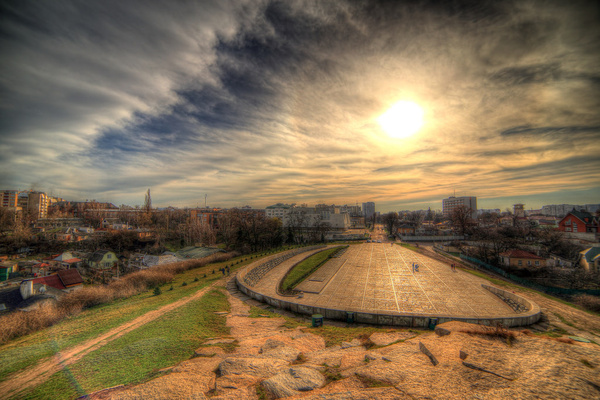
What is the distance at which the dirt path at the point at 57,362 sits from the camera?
725 centimetres

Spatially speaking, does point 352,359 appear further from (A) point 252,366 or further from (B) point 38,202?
(B) point 38,202

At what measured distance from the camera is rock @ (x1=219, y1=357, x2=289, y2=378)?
20.9 feet

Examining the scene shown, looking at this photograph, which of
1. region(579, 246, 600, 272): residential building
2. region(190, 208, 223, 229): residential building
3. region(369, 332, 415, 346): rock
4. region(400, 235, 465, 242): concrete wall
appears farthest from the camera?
region(190, 208, 223, 229): residential building

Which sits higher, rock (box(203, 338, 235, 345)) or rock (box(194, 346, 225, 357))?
rock (box(194, 346, 225, 357))

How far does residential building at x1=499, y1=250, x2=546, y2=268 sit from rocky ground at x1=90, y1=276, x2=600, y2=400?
30.9 m

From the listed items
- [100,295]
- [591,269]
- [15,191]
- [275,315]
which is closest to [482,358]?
[275,315]

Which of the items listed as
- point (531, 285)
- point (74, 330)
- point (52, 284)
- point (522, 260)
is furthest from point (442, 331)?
point (52, 284)

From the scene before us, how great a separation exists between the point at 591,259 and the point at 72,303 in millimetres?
51435

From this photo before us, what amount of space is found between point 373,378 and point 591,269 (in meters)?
38.2

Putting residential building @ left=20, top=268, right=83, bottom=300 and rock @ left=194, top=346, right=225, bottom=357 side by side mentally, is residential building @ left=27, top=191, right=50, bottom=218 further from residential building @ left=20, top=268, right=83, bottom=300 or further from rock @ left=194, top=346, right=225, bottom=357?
rock @ left=194, top=346, right=225, bottom=357

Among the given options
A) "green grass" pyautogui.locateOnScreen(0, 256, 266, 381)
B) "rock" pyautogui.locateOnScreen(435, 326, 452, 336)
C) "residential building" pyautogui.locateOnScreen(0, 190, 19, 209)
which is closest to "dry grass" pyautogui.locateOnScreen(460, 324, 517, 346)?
"rock" pyautogui.locateOnScreen(435, 326, 452, 336)

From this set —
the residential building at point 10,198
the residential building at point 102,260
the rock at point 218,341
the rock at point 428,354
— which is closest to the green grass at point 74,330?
the rock at point 218,341

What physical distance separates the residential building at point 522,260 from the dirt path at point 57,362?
39960mm

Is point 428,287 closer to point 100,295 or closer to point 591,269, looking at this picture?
point 591,269
